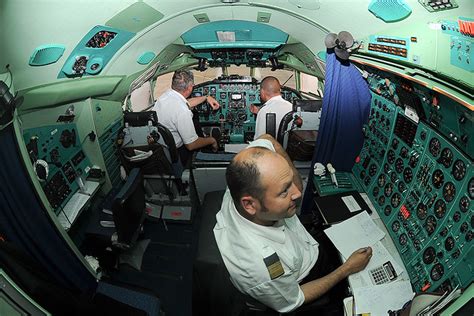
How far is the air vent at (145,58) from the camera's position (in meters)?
3.51

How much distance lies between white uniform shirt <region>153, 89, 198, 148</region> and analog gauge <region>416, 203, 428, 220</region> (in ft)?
8.70

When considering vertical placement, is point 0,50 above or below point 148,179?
above

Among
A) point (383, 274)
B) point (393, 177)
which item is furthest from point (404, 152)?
point (383, 274)

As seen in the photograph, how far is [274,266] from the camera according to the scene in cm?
152

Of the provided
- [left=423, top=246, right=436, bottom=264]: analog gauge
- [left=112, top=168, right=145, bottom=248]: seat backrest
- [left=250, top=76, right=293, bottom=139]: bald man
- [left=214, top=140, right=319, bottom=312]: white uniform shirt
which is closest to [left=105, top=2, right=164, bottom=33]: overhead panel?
[left=112, top=168, right=145, bottom=248]: seat backrest

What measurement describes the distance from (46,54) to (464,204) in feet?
10.5

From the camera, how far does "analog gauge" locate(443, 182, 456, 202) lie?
190 centimetres

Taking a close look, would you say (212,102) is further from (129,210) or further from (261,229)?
(261,229)

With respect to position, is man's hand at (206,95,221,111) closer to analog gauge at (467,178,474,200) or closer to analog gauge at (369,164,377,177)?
analog gauge at (369,164,377,177)

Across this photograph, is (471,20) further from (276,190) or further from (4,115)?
(4,115)

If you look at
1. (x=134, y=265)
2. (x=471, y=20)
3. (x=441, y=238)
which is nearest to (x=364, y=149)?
(x=441, y=238)

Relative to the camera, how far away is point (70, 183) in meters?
3.18

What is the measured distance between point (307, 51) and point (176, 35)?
1736mm

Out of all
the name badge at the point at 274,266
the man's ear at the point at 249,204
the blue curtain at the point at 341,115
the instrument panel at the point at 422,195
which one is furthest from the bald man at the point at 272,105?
the name badge at the point at 274,266
